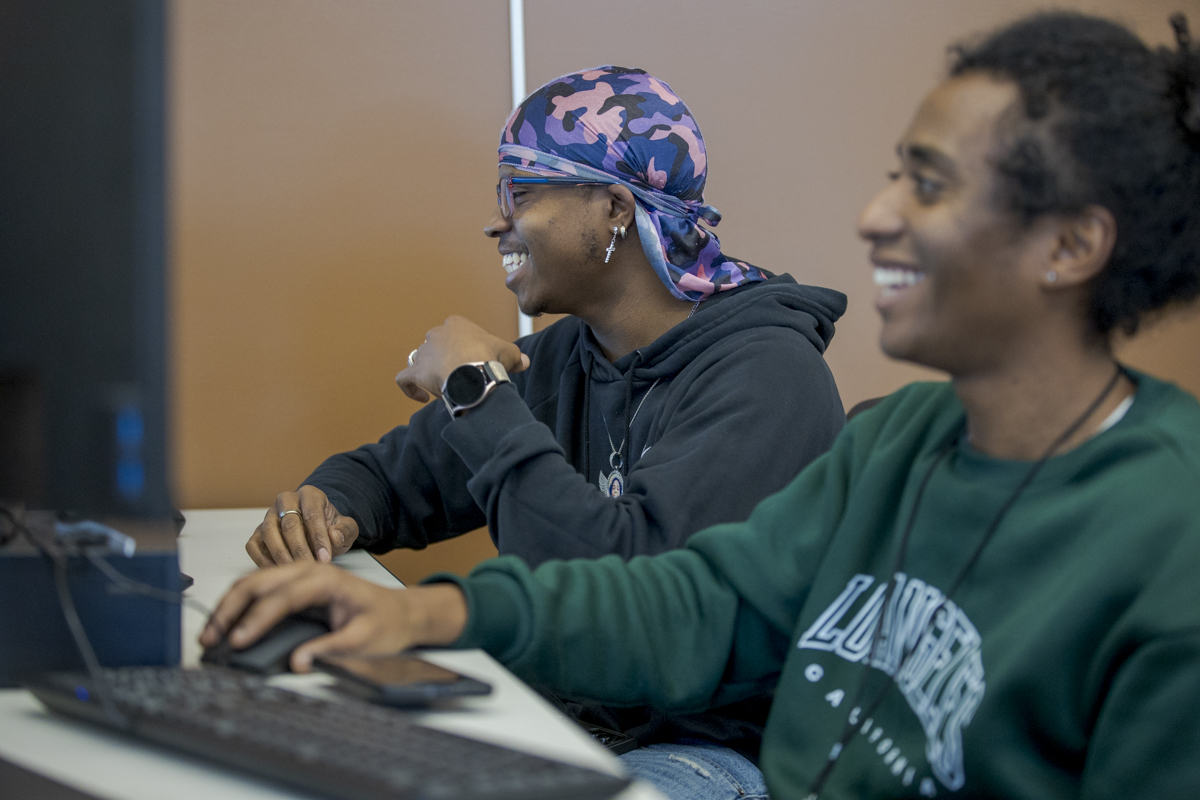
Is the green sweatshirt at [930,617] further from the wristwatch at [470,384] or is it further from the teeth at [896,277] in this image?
the wristwatch at [470,384]

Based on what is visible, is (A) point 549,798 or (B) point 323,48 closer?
(A) point 549,798

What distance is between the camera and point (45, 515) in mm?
774

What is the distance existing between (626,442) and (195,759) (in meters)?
1.05

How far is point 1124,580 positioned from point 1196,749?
0.12m

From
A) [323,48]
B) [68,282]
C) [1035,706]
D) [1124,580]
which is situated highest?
[323,48]

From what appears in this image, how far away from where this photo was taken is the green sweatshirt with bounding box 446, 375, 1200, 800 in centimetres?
73

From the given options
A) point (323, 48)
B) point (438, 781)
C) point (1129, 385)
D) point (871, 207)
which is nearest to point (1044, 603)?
point (1129, 385)

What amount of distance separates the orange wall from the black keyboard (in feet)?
4.32

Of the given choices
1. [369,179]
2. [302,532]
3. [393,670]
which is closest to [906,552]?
[393,670]

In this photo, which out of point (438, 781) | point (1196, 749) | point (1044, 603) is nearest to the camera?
point (438, 781)

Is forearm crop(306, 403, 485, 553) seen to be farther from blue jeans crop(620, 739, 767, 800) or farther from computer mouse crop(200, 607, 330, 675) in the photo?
computer mouse crop(200, 607, 330, 675)

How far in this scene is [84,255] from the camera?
713mm

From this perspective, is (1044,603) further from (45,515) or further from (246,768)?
(45,515)

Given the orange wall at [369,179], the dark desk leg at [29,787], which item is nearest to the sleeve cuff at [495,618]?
the dark desk leg at [29,787]
